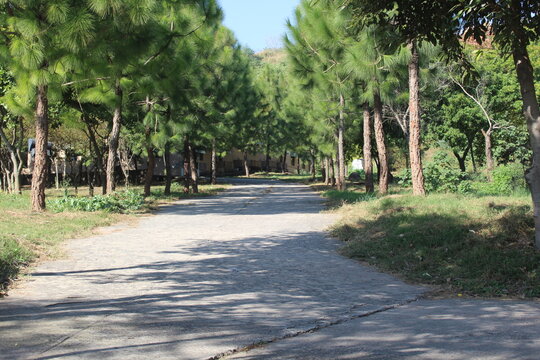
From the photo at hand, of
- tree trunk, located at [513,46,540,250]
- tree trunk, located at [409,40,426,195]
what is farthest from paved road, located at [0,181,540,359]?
tree trunk, located at [409,40,426,195]

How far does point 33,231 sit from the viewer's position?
38.2ft

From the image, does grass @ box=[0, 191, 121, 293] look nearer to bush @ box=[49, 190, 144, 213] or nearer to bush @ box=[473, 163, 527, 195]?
bush @ box=[49, 190, 144, 213]

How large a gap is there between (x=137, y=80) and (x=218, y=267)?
751 centimetres

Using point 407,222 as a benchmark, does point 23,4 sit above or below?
above

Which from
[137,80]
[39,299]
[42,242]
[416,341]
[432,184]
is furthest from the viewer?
[432,184]

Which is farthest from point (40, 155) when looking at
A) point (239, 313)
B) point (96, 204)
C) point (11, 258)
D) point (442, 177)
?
point (442, 177)

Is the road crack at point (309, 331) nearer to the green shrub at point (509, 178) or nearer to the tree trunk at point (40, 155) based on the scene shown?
the tree trunk at point (40, 155)

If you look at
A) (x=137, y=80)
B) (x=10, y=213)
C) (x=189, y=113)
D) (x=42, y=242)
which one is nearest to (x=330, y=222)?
(x=137, y=80)

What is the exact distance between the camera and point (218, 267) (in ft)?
27.9

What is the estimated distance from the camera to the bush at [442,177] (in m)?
17.7

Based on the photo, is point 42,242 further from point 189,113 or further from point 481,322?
point 189,113

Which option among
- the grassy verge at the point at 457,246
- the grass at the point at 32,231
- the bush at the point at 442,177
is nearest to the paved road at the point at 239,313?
the grass at the point at 32,231

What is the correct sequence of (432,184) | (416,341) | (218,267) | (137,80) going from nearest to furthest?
(416,341), (218,267), (137,80), (432,184)

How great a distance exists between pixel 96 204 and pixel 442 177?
10.9 meters
